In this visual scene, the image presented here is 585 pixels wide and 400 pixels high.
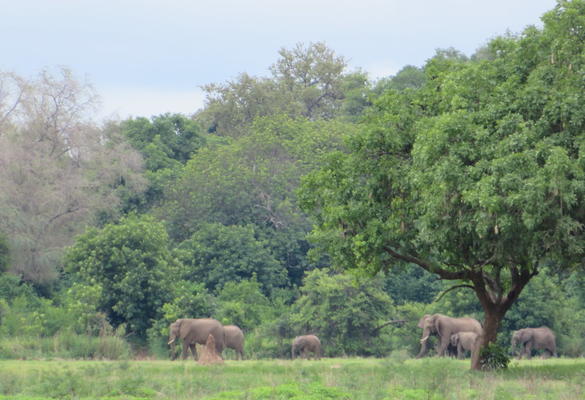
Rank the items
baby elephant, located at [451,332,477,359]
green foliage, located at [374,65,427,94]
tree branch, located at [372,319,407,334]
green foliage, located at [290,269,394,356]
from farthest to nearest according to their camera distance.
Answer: green foliage, located at [374,65,427,94] → green foliage, located at [290,269,394,356] → tree branch, located at [372,319,407,334] → baby elephant, located at [451,332,477,359]

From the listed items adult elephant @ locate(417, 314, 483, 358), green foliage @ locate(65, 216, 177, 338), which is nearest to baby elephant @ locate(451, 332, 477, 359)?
adult elephant @ locate(417, 314, 483, 358)

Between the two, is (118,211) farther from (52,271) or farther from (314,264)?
(314,264)

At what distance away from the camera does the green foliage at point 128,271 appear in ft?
140

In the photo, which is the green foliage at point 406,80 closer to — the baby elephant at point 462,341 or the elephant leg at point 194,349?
the baby elephant at point 462,341

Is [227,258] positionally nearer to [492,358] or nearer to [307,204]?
[307,204]

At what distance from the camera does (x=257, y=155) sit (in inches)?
Answer: 2229

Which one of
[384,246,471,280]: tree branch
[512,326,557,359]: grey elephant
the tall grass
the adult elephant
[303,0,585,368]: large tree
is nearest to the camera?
[303,0,585,368]: large tree

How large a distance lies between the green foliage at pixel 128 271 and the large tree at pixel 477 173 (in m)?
17.9

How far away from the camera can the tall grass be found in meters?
36.2

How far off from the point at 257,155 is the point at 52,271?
13.5 m

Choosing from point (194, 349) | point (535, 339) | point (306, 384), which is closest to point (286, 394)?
point (306, 384)

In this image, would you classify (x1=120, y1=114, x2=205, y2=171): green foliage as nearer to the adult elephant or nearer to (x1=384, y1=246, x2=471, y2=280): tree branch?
the adult elephant

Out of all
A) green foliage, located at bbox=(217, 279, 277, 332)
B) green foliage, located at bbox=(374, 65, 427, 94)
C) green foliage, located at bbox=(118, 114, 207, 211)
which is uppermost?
green foliage, located at bbox=(374, 65, 427, 94)

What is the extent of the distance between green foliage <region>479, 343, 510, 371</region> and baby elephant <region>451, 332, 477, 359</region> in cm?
1296
